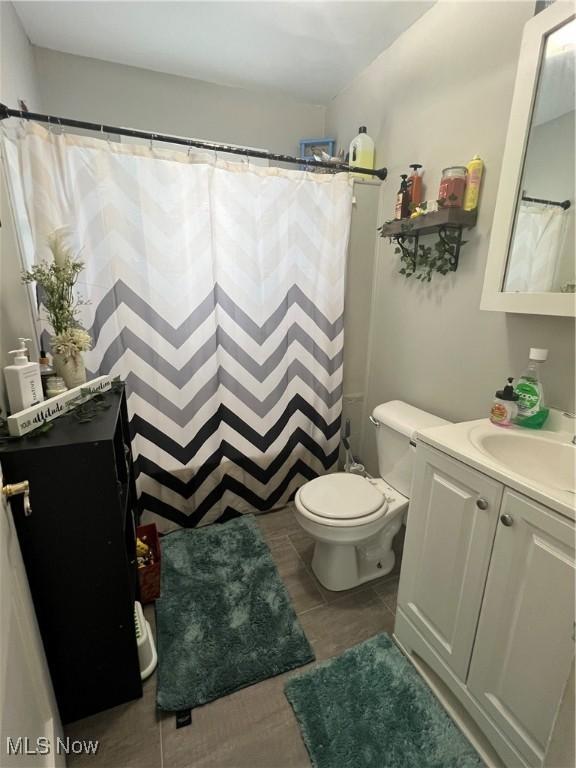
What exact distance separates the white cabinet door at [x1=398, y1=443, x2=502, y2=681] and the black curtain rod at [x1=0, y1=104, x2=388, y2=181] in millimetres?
1482

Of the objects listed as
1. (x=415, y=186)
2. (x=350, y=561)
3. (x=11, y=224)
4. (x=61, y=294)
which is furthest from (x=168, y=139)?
(x=350, y=561)

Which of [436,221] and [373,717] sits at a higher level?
[436,221]

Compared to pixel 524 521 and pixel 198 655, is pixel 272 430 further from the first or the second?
pixel 524 521

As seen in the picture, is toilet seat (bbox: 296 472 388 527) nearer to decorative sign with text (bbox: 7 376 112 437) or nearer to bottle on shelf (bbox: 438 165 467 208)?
decorative sign with text (bbox: 7 376 112 437)

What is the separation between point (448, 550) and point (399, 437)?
569 mm

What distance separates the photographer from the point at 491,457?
0.99m

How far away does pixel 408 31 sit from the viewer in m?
1.59

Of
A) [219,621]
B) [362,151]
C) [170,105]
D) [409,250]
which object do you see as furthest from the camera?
[170,105]

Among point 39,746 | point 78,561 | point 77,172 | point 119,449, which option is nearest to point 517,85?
point 77,172

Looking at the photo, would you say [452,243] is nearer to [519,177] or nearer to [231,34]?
[519,177]

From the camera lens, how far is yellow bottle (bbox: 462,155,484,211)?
51.8 inches

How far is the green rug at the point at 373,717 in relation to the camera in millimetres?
1033

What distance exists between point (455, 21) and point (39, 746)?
2.67m

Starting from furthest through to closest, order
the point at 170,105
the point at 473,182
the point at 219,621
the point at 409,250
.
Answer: the point at 170,105
the point at 409,250
the point at 219,621
the point at 473,182
